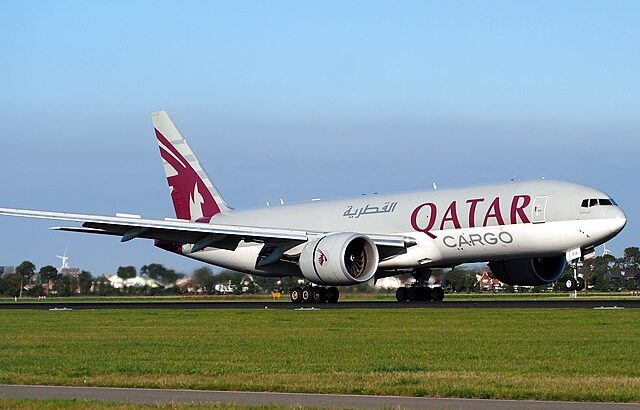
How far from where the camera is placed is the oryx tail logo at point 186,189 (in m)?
61.3

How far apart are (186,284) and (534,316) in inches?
1133

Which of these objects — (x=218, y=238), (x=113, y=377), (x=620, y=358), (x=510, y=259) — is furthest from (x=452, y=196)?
(x=113, y=377)

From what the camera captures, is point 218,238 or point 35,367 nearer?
point 35,367

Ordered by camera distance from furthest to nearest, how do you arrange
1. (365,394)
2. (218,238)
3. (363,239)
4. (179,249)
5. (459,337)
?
1. (179,249)
2. (218,238)
3. (363,239)
4. (459,337)
5. (365,394)

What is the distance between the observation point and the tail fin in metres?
61.3

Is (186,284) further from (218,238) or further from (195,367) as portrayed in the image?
(195,367)

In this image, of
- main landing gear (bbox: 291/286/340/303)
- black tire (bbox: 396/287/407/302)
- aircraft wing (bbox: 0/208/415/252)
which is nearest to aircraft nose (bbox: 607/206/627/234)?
aircraft wing (bbox: 0/208/415/252)

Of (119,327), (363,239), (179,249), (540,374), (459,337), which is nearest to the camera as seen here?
(540,374)

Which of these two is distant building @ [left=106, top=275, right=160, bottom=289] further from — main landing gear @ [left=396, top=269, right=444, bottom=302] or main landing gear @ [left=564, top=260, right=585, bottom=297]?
main landing gear @ [left=564, top=260, right=585, bottom=297]

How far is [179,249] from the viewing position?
59125 mm

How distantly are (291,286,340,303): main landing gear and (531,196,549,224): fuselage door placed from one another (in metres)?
9.21

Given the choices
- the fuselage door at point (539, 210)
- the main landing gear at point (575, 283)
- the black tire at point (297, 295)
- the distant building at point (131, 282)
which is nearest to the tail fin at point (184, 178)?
the distant building at point (131, 282)

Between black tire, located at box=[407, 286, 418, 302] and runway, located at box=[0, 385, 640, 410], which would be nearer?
runway, located at box=[0, 385, 640, 410]

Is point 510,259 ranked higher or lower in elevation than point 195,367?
higher
